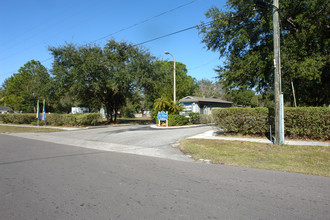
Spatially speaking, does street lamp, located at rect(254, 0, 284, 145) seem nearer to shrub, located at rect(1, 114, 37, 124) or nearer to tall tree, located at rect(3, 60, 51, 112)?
shrub, located at rect(1, 114, 37, 124)

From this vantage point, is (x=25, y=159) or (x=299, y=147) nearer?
(x=25, y=159)

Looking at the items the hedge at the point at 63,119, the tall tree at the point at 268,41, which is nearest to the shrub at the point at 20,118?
the hedge at the point at 63,119

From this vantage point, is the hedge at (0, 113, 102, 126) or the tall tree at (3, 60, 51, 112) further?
the tall tree at (3, 60, 51, 112)

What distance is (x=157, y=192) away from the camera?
4809mm

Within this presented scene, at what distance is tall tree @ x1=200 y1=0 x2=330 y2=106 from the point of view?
13.4 m

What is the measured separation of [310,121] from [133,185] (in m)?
9.62

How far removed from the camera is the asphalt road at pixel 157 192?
3.83m

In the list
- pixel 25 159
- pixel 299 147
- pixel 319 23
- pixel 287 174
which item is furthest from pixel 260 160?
pixel 319 23

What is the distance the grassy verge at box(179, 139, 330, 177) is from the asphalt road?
0.67 meters

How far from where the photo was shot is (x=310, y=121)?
35.8 feet

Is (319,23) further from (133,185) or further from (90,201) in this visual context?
(90,201)

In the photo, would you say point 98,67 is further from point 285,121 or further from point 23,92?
point 23,92

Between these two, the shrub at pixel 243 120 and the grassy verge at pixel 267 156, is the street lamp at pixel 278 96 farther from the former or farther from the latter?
the shrub at pixel 243 120

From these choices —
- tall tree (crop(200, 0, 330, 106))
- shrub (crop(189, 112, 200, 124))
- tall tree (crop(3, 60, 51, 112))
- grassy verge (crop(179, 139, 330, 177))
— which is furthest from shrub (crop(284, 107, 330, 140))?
tall tree (crop(3, 60, 51, 112))
